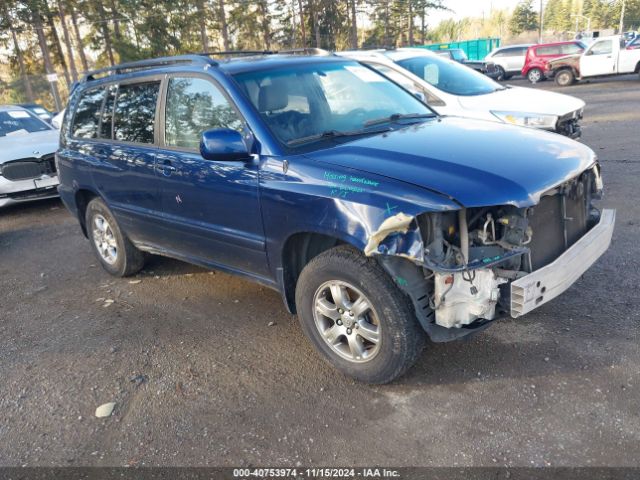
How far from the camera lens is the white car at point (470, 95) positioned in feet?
23.0

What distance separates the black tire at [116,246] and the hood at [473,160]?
2626 millimetres

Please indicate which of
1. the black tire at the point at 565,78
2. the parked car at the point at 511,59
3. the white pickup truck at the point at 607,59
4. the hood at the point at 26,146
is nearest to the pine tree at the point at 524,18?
the parked car at the point at 511,59

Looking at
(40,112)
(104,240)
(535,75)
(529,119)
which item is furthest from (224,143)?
(535,75)

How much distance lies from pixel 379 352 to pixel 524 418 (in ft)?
2.76

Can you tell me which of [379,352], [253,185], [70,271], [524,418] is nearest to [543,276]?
[524,418]

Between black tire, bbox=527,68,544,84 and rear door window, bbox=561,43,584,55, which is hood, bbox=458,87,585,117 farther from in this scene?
black tire, bbox=527,68,544,84

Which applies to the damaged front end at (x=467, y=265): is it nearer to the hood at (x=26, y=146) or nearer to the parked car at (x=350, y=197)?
the parked car at (x=350, y=197)

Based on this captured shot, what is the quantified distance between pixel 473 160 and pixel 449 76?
5.41 metres

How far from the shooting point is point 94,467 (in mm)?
2820

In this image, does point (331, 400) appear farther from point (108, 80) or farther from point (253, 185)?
point (108, 80)

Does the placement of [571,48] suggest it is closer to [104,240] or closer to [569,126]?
[569,126]

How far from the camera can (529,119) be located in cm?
698

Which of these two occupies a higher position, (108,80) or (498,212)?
(108,80)

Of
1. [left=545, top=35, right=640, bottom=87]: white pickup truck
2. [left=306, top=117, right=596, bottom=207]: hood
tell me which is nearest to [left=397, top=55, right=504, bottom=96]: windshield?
[left=306, top=117, right=596, bottom=207]: hood
